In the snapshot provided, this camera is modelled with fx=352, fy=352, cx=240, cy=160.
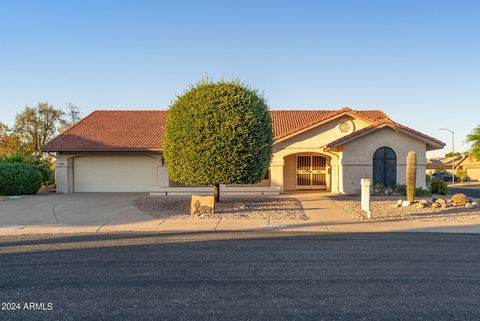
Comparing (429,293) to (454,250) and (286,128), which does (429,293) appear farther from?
(286,128)

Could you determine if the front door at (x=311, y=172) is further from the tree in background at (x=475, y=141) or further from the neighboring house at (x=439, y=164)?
the tree in background at (x=475, y=141)

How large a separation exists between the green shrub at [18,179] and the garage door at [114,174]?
274 centimetres

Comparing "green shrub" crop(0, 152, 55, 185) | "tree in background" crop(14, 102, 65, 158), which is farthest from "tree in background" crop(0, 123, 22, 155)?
"green shrub" crop(0, 152, 55, 185)

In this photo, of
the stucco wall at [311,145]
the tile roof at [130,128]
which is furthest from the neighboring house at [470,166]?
the stucco wall at [311,145]

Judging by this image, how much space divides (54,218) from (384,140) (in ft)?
58.6

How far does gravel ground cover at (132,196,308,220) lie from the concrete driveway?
72cm

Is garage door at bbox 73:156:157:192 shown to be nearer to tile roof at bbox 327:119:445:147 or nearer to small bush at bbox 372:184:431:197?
tile roof at bbox 327:119:445:147

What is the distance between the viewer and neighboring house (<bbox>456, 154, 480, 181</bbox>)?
200 feet

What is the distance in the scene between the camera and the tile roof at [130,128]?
73.9 feet

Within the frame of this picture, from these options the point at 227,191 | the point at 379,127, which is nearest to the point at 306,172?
the point at 379,127

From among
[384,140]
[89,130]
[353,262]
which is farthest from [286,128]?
[353,262]

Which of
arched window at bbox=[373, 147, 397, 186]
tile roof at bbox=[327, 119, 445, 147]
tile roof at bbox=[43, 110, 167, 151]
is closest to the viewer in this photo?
tile roof at bbox=[327, 119, 445, 147]

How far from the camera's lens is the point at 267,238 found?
946cm

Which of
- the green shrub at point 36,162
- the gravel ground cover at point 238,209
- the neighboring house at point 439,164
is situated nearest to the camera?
the gravel ground cover at point 238,209
